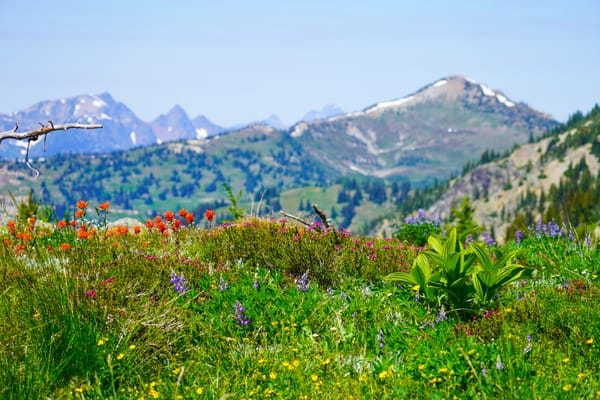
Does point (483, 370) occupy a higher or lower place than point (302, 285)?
higher

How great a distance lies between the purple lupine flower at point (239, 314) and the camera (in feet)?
20.6

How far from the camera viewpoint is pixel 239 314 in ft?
20.7

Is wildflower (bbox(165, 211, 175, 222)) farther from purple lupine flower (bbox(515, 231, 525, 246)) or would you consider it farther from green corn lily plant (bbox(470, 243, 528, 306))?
purple lupine flower (bbox(515, 231, 525, 246))

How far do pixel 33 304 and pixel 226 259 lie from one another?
342 cm

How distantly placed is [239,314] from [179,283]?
1074mm

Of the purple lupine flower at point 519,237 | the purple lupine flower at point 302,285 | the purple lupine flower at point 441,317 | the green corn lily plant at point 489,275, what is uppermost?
the green corn lily plant at point 489,275

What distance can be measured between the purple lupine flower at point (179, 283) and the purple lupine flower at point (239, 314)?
2.75 feet

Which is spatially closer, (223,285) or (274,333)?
(274,333)

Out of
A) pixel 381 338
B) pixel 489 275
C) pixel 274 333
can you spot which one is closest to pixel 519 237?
pixel 489 275

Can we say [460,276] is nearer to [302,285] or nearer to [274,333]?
[302,285]

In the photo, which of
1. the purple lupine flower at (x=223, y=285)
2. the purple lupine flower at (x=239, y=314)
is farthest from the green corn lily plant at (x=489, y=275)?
the purple lupine flower at (x=223, y=285)

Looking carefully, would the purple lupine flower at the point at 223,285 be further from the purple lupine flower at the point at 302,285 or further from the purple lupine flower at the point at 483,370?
the purple lupine flower at the point at 483,370

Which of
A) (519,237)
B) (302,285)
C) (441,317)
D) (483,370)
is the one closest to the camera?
(483,370)

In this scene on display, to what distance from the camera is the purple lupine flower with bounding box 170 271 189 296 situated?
6809mm
